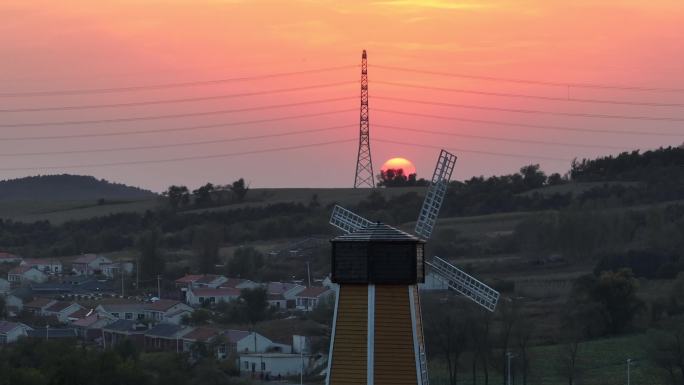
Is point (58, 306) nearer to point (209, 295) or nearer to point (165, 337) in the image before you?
point (209, 295)

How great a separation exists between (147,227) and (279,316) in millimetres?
46710

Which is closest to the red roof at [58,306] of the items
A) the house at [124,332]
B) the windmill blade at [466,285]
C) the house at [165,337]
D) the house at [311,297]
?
the house at [124,332]

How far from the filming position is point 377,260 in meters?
32.5

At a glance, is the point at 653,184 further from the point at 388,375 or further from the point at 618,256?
the point at 388,375

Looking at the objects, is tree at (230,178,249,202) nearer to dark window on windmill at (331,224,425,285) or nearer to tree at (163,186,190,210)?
tree at (163,186,190,210)

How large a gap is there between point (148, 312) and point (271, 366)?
69.8ft

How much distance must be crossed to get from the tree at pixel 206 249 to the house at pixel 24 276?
31.5 ft

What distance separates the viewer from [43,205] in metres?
162

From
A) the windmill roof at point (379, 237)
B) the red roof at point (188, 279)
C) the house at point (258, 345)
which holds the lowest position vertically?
the house at point (258, 345)

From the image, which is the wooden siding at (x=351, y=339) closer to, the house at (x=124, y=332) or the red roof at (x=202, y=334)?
the red roof at (x=202, y=334)

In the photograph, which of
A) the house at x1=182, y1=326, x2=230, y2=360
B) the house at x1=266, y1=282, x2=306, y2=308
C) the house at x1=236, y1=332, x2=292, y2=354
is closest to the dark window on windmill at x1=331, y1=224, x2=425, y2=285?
the house at x1=182, y1=326, x2=230, y2=360

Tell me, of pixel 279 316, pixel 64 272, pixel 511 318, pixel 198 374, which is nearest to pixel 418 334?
pixel 198 374

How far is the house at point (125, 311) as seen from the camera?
90000 millimetres

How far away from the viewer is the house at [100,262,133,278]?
4439 inches
